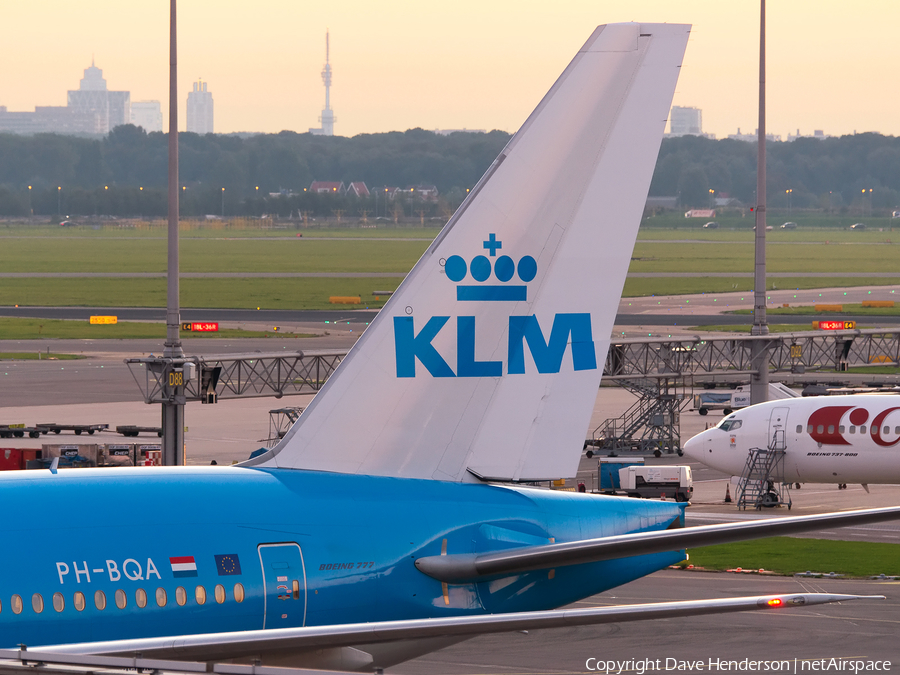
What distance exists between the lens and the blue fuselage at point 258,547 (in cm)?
1222

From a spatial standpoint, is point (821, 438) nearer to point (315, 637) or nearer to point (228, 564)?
point (228, 564)

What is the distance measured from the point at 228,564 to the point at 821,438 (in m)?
39.4

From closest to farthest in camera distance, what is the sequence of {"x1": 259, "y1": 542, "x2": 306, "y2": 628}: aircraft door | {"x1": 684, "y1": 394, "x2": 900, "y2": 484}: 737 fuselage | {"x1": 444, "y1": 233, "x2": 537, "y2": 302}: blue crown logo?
{"x1": 259, "y1": 542, "x2": 306, "y2": 628}: aircraft door, {"x1": 444, "y1": 233, "x2": 537, "y2": 302}: blue crown logo, {"x1": 684, "y1": 394, "x2": 900, "y2": 484}: 737 fuselage

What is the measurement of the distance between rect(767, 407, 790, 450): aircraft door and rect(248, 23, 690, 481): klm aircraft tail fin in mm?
35728

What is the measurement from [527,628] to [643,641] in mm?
17673

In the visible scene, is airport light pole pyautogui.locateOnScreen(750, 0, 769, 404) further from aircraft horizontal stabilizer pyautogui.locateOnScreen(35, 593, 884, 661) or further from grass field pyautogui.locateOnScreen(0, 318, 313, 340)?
grass field pyautogui.locateOnScreen(0, 318, 313, 340)

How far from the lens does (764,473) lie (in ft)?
166

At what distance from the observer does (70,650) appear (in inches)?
402

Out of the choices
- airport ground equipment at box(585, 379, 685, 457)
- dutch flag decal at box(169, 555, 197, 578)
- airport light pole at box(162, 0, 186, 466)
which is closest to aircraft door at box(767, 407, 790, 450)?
airport ground equipment at box(585, 379, 685, 457)

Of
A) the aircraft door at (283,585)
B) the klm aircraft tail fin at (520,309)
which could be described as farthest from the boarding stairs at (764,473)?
the aircraft door at (283,585)

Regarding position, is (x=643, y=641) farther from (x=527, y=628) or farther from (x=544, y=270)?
(x=527, y=628)

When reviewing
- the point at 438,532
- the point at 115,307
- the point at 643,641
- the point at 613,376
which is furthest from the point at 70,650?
the point at 115,307

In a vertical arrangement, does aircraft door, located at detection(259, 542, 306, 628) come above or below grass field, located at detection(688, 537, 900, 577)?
above

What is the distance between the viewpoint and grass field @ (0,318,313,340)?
11288cm
